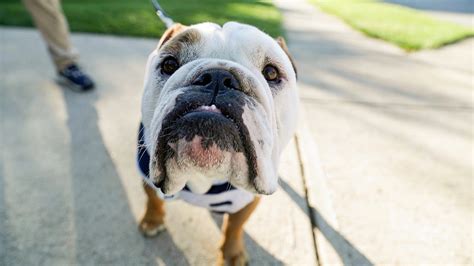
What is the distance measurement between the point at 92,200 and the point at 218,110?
1.40m

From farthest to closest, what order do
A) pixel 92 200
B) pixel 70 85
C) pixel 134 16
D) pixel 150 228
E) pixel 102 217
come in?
pixel 134 16
pixel 70 85
pixel 92 200
pixel 102 217
pixel 150 228

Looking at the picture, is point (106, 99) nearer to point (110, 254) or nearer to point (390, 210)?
point (110, 254)

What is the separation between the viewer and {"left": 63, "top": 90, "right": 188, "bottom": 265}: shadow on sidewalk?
1.98m

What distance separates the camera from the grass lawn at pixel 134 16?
17.9ft

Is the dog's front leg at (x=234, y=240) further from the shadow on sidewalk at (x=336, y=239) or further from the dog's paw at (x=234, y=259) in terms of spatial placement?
the shadow on sidewalk at (x=336, y=239)

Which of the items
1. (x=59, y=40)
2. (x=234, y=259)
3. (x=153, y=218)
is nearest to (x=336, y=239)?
(x=234, y=259)

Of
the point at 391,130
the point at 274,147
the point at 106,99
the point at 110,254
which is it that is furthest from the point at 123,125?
the point at 391,130

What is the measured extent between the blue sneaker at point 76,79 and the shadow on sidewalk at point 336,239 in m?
2.22

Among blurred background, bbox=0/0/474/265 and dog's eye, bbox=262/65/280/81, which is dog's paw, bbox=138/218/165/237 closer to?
blurred background, bbox=0/0/474/265

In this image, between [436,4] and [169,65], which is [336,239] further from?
[436,4]

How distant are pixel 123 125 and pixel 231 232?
5.18ft

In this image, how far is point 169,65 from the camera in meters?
1.60

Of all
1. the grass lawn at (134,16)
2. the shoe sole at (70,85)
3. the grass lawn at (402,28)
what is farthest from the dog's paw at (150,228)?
the grass lawn at (402,28)

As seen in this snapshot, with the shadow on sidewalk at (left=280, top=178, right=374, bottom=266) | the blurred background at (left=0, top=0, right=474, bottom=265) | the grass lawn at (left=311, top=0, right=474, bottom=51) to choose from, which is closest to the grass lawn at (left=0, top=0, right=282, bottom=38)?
the blurred background at (left=0, top=0, right=474, bottom=265)
